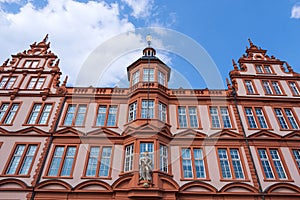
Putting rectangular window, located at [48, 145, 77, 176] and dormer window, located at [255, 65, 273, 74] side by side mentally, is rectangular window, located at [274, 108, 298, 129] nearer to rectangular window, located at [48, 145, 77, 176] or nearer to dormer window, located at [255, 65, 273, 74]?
dormer window, located at [255, 65, 273, 74]

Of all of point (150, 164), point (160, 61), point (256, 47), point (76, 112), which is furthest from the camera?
point (256, 47)

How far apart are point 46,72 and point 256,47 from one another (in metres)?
23.9

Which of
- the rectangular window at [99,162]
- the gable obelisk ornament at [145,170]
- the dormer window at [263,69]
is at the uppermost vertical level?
the dormer window at [263,69]

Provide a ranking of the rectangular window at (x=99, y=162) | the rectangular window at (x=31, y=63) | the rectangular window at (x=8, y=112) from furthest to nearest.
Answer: the rectangular window at (x=31, y=63) < the rectangular window at (x=8, y=112) < the rectangular window at (x=99, y=162)

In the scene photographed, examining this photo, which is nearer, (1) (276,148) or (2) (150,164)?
(2) (150,164)

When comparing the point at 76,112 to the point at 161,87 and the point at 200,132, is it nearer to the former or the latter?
the point at 161,87

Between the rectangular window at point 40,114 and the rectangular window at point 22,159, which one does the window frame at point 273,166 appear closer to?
the rectangular window at point 22,159

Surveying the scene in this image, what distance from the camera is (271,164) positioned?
16641 mm

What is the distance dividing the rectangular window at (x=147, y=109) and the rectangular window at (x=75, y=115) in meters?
5.56

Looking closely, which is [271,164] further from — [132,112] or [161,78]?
[161,78]

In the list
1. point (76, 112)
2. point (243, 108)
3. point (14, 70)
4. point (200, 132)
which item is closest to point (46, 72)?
point (14, 70)

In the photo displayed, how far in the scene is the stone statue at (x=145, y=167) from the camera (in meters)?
14.6

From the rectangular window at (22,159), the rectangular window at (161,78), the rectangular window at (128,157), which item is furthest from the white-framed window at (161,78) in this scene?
the rectangular window at (22,159)

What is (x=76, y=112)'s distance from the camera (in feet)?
64.2
